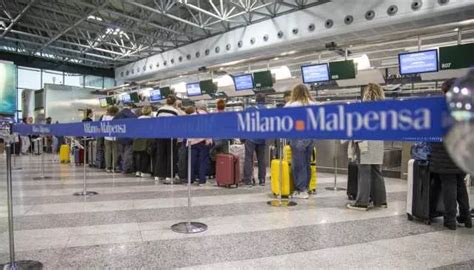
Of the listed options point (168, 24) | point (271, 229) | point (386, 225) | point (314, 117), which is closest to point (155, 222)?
point (271, 229)

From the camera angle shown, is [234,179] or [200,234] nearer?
[200,234]

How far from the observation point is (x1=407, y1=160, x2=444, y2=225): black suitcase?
385 centimetres

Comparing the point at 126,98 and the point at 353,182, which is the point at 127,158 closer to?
the point at 353,182

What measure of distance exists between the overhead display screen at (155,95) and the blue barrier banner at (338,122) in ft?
44.3

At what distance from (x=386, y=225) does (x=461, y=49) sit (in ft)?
18.6

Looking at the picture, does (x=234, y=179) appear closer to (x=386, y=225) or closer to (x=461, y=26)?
(x=386, y=225)

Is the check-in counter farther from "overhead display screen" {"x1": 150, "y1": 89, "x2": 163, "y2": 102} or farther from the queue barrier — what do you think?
"overhead display screen" {"x1": 150, "y1": 89, "x2": 163, "y2": 102}

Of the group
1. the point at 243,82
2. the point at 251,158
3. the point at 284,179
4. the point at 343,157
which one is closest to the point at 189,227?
the point at 284,179

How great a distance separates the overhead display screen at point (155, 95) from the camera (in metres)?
15.6

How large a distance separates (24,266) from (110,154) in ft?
22.3

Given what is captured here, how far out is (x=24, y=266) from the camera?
259 cm

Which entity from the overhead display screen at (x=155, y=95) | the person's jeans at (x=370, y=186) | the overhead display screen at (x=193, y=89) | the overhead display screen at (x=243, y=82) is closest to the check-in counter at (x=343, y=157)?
the person's jeans at (x=370, y=186)

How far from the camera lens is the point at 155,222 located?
12.8ft

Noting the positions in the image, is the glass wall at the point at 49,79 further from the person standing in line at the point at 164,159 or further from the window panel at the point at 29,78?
the person standing in line at the point at 164,159
